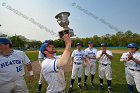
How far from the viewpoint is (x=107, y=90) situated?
37.1ft

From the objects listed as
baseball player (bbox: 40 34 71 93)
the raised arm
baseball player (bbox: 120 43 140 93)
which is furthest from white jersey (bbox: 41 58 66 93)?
baseball player (bbox: 120 43 140 93)

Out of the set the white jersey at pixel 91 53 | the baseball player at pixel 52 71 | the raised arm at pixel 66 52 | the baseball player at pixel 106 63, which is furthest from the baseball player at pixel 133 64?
the raised arm at pixel 66 52

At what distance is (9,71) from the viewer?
5.75m

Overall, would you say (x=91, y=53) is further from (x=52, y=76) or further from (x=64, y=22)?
(x=64, y=22)

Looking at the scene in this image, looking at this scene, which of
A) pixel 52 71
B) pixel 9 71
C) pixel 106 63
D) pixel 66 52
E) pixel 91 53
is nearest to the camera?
pixel 66 52

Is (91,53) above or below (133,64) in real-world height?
above

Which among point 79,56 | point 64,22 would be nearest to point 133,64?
point 79,56

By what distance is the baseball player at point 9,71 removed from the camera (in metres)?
5.75

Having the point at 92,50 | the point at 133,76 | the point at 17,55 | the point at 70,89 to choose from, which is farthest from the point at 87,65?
the point at 17,55

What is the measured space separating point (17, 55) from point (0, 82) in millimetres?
795

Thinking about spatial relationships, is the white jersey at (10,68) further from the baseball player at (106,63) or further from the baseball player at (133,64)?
the baseball player at (106,63)

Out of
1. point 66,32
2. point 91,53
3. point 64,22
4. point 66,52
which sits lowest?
point 91,53

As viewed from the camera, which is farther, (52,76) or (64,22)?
(52,76)

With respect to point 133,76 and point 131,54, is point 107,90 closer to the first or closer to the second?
point 133,76
